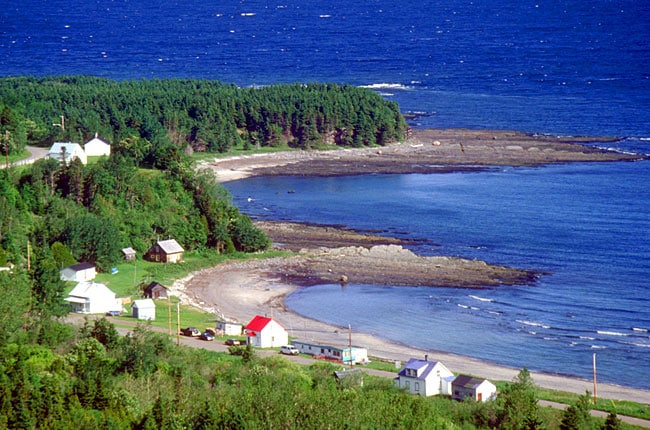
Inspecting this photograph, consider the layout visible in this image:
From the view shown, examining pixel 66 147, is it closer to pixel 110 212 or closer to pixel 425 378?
pixel 110 212

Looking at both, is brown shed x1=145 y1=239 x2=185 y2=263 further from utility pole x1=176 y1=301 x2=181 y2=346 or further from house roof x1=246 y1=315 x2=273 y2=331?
house roof x1=246 y1=315 x2=273 y2=331

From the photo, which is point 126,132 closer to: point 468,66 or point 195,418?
point 195,418

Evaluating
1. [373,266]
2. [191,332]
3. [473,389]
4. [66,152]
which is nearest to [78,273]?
[191,332]

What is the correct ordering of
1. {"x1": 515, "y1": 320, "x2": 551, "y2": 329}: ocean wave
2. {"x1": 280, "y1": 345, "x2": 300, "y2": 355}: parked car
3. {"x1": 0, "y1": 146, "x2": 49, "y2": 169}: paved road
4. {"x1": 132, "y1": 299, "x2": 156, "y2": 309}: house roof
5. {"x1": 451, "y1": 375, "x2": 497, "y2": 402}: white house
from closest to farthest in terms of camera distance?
{"x1": 451, "y1": 375, "x2": 497, "y2": 402}: white house
{"x1": 280, "y1": 345, "x2": 300, "y2": 355}: parked car
{"x1": 132, "y1": 299, "x2": 156, "y2": 309}: house roof
{"x1": 515, "y1": 320, "x2": 551, "y2": 329}: ocean wave
{"x1": 0, "y1": 146, "x2": 49, "y2": 169}: paved road

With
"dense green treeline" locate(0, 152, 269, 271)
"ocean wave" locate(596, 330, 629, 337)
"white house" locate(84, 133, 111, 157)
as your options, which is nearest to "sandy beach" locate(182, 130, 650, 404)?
"dense green treeline" locate(0, 152, 269, 271)

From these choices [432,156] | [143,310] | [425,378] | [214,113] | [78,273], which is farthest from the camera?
[214,113]

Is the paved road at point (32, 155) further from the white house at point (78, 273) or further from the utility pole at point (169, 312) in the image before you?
the utility pole at point (169, 312)
